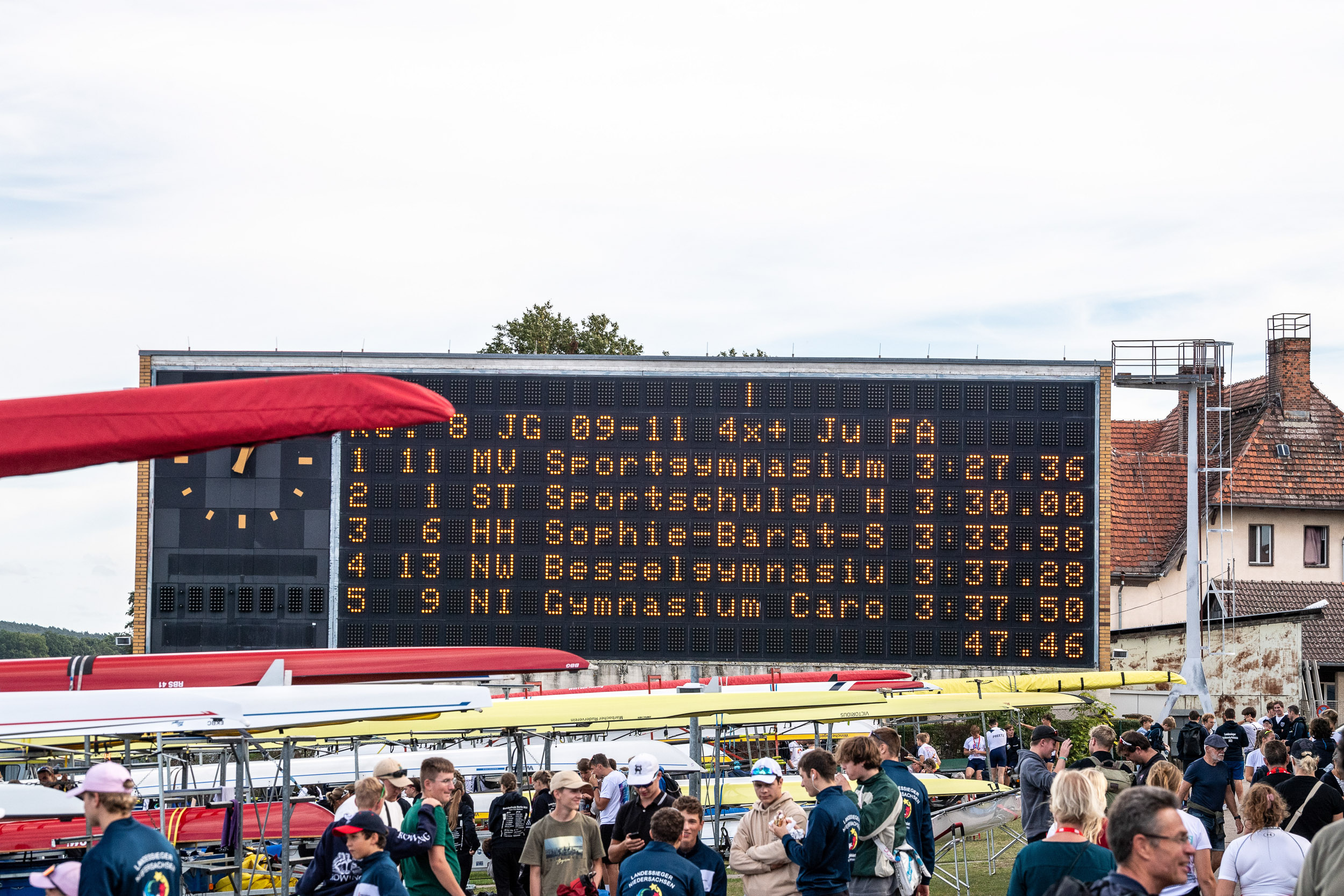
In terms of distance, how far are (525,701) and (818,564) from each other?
36.2 feet

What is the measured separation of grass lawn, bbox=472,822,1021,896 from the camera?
43.1 feet

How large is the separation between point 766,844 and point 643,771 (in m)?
1.06

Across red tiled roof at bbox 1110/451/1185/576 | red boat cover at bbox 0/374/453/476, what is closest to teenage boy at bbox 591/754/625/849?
red boat cover at bbox 0/374/453/476

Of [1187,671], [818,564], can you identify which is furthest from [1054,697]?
[1187,671]

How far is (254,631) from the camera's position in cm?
2598

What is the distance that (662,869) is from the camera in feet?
21.5

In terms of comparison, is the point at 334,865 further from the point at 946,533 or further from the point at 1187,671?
the point at 1187,671

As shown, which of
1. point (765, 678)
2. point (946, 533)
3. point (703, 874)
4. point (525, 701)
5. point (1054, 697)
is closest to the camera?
point (703, 874)

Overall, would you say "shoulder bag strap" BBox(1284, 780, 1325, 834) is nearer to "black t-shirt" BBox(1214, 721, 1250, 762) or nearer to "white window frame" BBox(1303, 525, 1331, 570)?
"black t-shirt" BBox(1214, 721, 1250, 762)

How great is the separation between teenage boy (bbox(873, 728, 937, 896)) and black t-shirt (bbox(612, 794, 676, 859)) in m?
1.36

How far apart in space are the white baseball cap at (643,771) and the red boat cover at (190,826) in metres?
4.50

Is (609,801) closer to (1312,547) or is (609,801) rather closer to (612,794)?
(612,794)

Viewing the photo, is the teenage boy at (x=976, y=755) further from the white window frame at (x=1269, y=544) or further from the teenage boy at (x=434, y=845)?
the white window frame at (x=1269, y=544)

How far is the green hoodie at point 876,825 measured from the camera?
25.1ft
